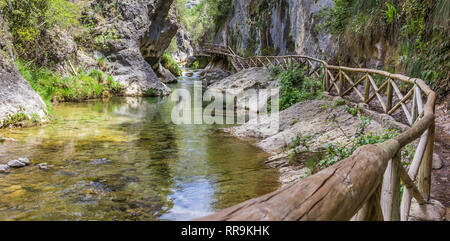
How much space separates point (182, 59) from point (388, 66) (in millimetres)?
52207

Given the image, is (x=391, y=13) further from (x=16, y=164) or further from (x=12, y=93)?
(x=12, y=93)

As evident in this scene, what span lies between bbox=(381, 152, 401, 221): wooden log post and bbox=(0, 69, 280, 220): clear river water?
8.73 feet

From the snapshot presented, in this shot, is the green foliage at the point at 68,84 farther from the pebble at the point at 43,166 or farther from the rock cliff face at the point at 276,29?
the rock cliff face at the point at 276,29

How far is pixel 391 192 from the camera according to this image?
2373 millimetres

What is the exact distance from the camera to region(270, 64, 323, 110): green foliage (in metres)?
11.8

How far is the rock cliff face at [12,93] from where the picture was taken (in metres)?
9.04

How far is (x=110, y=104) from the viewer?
617 inches

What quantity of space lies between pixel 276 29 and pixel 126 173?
833 inches

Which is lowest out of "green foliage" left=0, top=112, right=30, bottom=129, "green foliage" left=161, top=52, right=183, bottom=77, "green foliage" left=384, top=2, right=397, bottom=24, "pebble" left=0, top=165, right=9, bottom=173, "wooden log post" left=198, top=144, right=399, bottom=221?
"pebble" left=0, top=165, right=9, bottom=173

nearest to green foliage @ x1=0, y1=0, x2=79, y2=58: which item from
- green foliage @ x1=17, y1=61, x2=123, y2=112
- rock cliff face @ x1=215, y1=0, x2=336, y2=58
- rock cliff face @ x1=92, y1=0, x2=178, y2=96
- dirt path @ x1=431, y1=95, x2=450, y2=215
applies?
green foliage @ x1=17, y1=61, x2=123, y2=112

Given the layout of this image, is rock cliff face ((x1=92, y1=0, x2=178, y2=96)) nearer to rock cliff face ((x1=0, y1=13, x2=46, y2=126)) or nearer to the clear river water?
rock cliff face ((x1=0, y1=13, x2=46, y2=126))

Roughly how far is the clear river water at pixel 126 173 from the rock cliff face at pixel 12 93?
682 millimetres

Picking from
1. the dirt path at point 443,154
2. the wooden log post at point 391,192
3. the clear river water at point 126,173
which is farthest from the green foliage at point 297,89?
the wooden log post at point 391,192
